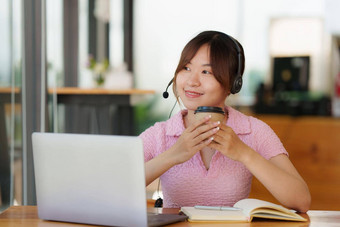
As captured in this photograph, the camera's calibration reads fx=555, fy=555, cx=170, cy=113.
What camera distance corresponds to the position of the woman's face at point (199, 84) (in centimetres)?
180

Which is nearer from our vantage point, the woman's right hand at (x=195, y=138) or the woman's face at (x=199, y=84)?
the woman's right hand at (x=195, y=138)

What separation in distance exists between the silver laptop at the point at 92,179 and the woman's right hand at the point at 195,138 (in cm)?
24

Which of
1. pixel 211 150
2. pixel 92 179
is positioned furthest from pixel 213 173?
pixel 92 179

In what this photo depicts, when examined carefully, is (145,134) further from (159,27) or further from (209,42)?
(159,27)

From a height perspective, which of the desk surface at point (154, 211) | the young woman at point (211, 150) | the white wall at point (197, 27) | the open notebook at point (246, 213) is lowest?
the desk surface at point (154, 211)

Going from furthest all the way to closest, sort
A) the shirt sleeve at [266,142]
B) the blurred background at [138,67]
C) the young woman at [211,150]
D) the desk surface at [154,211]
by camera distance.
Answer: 1. the blurred background at [138,67]
2. the shirt sleeve at [266,142]
3. the young woman at [211,150]
4. the desk surface at [154,211]

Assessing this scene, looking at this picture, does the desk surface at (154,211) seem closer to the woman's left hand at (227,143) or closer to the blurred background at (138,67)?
the woman's left hand at (227,143)

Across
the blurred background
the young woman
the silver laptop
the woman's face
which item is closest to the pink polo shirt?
the young woman

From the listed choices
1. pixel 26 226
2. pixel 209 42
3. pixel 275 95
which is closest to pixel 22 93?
pixel 209 42

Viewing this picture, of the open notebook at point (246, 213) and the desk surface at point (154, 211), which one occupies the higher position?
the open notebook at point (246, 213)

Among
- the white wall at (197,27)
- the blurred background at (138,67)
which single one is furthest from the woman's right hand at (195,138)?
the white wall at (197,27)

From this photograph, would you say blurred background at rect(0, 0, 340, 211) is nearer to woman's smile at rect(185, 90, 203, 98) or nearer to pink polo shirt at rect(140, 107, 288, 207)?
pink polo shirt at rect(140, 107, 288, 207)

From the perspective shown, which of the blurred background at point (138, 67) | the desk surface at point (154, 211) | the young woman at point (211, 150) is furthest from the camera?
the blurred background at point (138, 67)

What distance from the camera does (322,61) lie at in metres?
6.54
